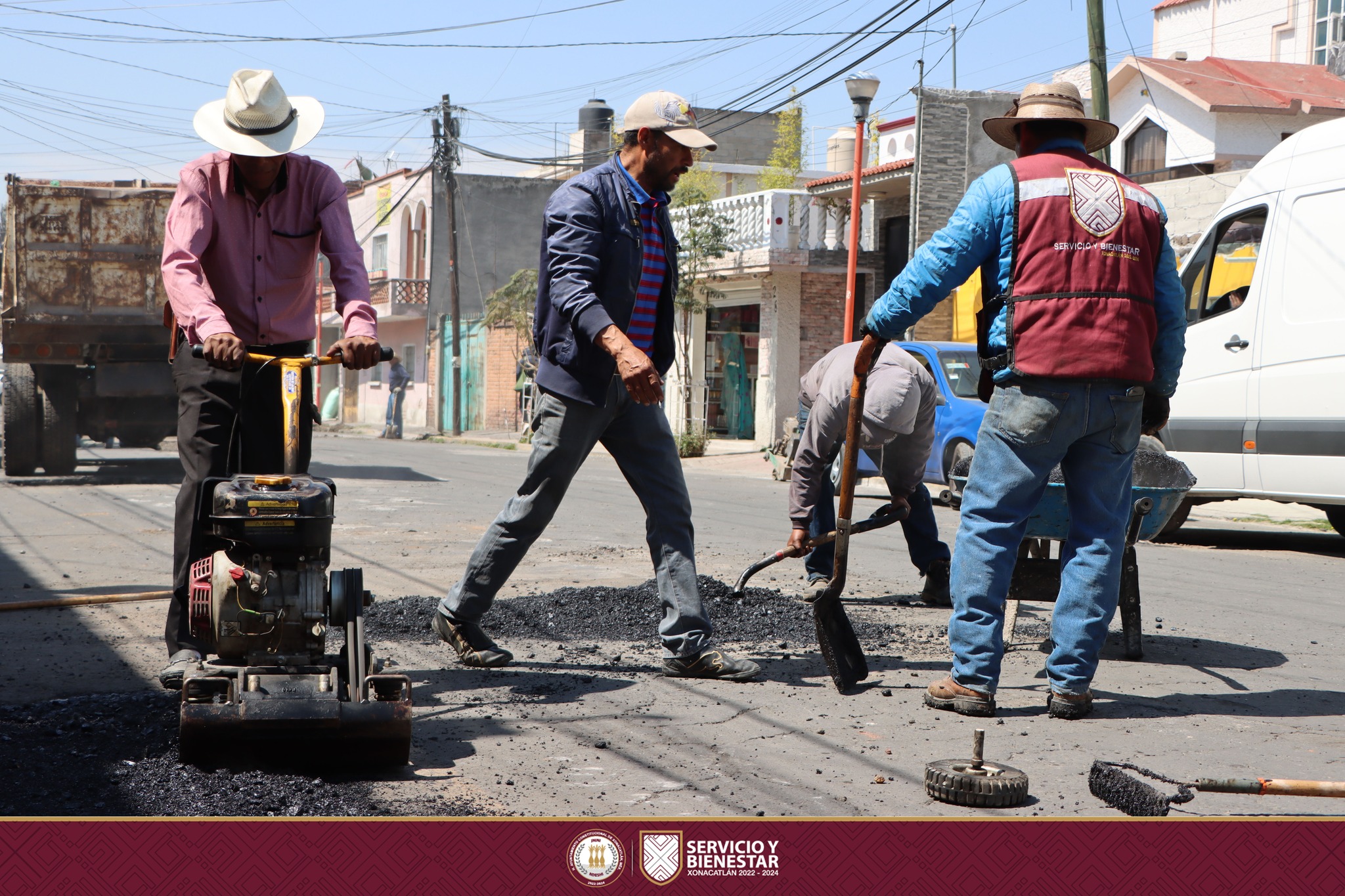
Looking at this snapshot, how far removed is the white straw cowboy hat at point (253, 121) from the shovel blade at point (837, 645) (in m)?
2.38

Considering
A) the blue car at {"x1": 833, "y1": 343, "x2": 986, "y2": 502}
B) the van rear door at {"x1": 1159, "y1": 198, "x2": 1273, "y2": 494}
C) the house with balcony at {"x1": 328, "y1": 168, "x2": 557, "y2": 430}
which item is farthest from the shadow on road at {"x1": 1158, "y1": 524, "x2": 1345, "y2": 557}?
the house with balcony at {"x1": 328, "y1": 168, "x2": 557, "y2": 430}

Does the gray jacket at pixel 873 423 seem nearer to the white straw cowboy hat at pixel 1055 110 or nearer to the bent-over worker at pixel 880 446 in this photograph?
the bent-over worker at pixel 880 446

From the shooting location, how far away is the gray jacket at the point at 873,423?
250 inches

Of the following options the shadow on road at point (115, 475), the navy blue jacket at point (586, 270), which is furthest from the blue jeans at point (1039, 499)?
the shadow on road at point (115, 475)

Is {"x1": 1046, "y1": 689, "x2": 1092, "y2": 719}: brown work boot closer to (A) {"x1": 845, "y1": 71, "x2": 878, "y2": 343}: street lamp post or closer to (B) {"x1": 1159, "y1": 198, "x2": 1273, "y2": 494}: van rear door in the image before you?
(B) {"x1": 1159, "y1": 198, "x2": 1273, "y2": 494}: van rear door

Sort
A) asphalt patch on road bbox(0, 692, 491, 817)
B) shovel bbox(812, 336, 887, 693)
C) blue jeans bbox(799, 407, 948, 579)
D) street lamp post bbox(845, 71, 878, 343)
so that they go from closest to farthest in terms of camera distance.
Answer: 1. asphalt patch on road bbox(0, 692, 491, 817)
2. shovel bbox(812, 336, 887, 693)
3. blue jeans bbox(799, 407, 948, 579)
4. street lamp post bbox(845, 71, 878, 343)

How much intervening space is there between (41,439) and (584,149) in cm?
3042

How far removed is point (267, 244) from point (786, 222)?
21.8 metres

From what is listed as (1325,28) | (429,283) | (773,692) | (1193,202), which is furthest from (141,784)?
(1325,28)

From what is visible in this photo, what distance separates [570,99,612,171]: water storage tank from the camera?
139ft

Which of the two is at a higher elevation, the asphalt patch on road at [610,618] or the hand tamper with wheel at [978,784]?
the hand tamper with wheel at [978,784]

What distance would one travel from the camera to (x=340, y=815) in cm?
308

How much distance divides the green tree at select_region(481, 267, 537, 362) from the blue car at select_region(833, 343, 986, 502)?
18160mm
